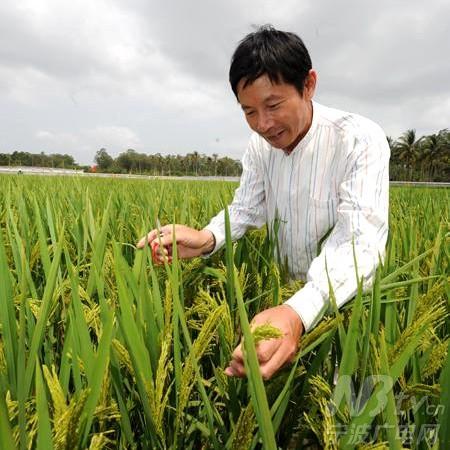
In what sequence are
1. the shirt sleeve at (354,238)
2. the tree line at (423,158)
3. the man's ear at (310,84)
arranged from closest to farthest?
the shirt sleeve at (354,238) < the man's ear at (310,84) < the tree line at (423,158)

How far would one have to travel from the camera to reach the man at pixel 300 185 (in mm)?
748

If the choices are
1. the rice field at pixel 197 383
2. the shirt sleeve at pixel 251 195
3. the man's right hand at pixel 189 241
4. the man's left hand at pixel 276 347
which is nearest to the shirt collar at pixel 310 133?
the shirt sleeve at pixel 251 195

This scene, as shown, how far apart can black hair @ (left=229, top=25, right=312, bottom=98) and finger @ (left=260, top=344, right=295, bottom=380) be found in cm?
72

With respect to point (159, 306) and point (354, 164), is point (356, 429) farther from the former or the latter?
point (354, 164)

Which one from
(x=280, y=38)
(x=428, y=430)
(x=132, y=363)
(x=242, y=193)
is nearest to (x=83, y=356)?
(x=132, y=363)

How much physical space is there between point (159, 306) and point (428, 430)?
391 millimetres

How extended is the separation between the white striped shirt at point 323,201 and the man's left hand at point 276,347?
4 centimetres

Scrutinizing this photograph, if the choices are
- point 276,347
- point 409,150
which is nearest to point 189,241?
point 276,347

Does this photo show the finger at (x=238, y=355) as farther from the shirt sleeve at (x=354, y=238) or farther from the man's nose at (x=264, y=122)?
the man's nose at (x=264, y=122)

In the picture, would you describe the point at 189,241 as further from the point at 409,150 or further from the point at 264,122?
the point at 409,150

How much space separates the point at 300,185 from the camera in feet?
4.35

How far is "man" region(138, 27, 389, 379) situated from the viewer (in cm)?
75

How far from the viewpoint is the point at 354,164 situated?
3.51 ft

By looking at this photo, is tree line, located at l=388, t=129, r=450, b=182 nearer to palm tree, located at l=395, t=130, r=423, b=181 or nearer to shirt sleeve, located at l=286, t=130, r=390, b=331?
palm tree, located at l=395, t=130, r=423, b=181
